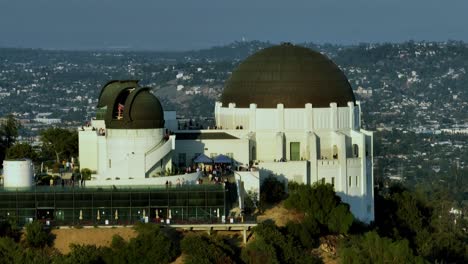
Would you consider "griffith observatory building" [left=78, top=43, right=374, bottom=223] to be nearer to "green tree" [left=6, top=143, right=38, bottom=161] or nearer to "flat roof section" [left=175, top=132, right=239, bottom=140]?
"flat roof section" [left=175, top=132, right=239, bottom=140]

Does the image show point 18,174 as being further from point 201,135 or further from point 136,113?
point 201,135

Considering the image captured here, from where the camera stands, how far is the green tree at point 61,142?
314ft

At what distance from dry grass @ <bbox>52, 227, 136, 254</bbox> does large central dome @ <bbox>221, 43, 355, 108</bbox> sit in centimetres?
1868

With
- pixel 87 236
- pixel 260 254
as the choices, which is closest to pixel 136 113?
pixel 87 236

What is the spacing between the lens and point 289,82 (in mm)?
90938

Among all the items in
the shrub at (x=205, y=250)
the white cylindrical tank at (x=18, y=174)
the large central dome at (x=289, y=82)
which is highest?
the large central dome at (x=289, y=82)

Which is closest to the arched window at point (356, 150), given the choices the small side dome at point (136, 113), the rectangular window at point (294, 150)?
the rectangular window at point (294, 150)

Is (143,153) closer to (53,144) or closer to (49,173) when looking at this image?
(49,173)

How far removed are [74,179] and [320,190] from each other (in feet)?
40.3

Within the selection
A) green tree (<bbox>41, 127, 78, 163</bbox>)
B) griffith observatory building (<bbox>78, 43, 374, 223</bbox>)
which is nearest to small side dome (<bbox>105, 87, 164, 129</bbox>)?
griffith observatory building (<bbox>78, 43, 374, 223</bbox>)

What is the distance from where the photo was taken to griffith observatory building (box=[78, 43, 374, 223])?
88188 mm

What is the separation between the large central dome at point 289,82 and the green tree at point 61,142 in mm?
9673

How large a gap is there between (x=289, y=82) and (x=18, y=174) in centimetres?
1873

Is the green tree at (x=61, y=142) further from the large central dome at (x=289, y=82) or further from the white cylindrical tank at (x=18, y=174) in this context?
the white cylindrical tank at (x=18, y=174)
